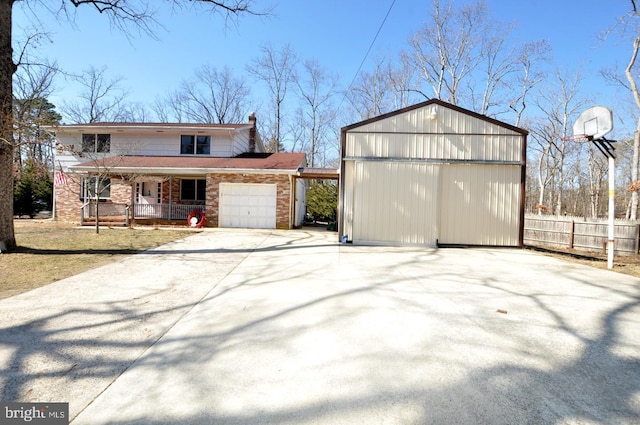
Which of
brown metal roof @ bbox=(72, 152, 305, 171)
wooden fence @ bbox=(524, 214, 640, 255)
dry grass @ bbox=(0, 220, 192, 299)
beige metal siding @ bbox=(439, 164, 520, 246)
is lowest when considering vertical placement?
dry grass @ bbox=(0, 220, 192, 299)

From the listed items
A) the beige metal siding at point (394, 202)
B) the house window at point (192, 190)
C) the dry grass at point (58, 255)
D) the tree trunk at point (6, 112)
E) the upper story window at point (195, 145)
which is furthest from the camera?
the upper story window at point (195, 145)

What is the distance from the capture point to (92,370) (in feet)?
8.65

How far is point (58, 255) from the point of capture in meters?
7.66

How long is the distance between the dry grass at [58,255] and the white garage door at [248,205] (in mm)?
3706

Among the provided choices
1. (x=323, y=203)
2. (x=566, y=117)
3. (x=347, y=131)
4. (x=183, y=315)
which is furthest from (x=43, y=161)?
(x=566, y=117)

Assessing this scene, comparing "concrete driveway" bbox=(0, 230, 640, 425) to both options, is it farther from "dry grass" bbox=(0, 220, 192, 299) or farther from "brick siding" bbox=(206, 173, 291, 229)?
"brick siding" bbox=(206, 173, 291, 229)

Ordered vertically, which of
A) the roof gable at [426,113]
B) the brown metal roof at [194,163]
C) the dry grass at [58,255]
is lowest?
the dry grass at [58,255]

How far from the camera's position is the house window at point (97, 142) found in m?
17.1

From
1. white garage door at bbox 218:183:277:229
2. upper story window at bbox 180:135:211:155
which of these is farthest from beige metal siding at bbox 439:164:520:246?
upper story window at bbox 180:135:211:155

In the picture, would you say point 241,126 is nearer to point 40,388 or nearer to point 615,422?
point 40,388

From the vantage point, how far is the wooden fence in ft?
35.0

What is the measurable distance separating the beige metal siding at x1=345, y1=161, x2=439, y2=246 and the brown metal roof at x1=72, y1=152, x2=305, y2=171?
526 centimetres

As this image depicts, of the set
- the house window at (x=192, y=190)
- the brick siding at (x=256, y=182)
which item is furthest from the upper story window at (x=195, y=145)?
the brick siding at (x=256, y=182)

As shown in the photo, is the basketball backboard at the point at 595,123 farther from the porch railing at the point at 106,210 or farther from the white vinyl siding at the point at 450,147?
the porch railing at the point at 106,210
